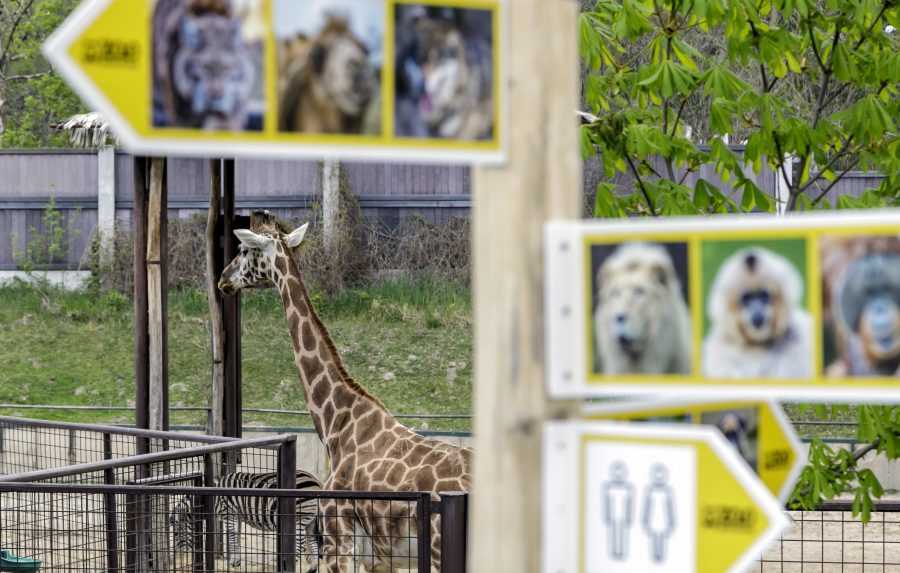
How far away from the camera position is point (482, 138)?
2.23 meters

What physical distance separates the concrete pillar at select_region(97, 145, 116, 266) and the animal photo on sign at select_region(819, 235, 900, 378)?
20946 millimetres

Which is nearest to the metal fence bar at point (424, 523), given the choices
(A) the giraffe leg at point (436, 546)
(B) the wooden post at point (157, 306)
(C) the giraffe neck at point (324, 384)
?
(A) the giraffe leg at point (436, 546)

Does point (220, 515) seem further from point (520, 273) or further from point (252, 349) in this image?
point (252, 349)

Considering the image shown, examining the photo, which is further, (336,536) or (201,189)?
A: (201,189)

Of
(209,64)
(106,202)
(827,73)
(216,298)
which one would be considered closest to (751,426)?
(209,64)

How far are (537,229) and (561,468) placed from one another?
0.40 m

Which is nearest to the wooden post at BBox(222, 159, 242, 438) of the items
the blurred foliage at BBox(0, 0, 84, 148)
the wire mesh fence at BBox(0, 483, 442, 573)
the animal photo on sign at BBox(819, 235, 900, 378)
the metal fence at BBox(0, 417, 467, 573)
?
the metal fence at BBox(0, 417, 467, 573)

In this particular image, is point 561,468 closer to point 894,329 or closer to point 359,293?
point 894,329

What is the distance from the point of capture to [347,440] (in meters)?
8.21

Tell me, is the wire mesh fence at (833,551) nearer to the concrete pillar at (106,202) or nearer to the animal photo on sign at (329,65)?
the animal photo on sign at (329,65)

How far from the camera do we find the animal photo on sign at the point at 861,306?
84.0 inches

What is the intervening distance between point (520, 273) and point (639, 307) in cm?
21

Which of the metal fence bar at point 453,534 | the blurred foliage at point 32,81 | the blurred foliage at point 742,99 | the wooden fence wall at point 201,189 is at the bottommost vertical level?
the metal fence bar at point 453,534

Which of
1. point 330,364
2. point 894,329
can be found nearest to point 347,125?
point 894,329
